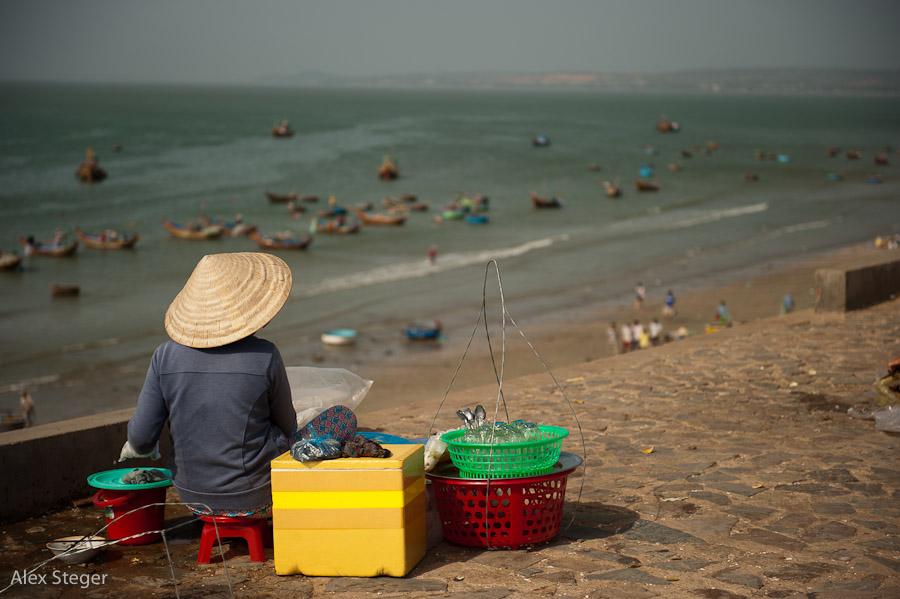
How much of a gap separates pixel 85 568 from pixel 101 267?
108 feet

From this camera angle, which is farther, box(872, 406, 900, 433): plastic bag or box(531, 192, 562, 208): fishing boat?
box(531, 192, 562, 208): fishing boat

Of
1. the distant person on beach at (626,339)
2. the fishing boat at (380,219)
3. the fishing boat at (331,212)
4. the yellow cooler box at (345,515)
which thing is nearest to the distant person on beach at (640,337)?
the distant person on beach at (626,339)

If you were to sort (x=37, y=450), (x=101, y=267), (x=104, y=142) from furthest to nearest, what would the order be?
(x=104, y=142)
(x=101, y=267)
(x=37, y=450)

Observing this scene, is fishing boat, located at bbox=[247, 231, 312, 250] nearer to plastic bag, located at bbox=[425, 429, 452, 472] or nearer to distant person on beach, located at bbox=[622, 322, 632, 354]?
distant person on beach, located at bbox=[622, 322, 632, 354]

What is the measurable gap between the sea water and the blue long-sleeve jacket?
49.6 ft

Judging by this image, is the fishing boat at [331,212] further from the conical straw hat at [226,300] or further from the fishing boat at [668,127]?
the fishing boat at [668,127]

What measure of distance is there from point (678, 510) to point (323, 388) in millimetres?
2216

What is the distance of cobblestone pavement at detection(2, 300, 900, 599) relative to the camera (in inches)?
153

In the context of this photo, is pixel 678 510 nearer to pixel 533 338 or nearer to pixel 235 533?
pixel 235 533

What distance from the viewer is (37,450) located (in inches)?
195

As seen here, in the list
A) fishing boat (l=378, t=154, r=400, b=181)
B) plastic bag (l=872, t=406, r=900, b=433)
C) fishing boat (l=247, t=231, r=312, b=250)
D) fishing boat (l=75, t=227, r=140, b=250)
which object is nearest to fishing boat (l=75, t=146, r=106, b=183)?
fishing boat (l=378, t=154, r=400, b=181)

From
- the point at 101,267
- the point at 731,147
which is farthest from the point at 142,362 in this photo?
the point at 731,147

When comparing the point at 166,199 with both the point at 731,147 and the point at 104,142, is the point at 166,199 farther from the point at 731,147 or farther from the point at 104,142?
the point at 731,147

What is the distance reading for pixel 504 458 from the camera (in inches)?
161
